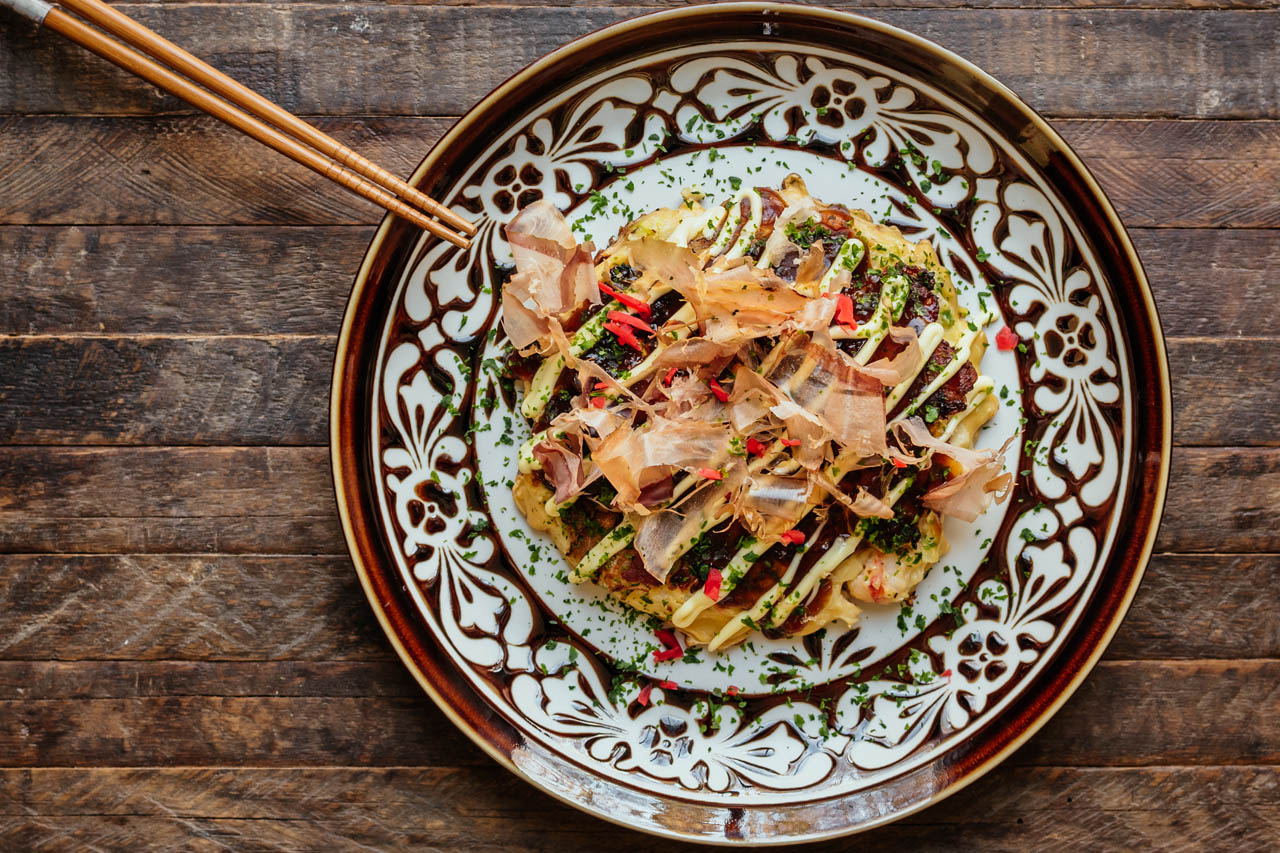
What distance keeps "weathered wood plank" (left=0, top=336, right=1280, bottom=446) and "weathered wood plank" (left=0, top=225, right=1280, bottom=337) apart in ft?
0.18

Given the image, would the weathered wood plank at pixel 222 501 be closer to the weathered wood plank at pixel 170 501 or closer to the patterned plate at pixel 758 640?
the weathered wood plank at pixel 170 501

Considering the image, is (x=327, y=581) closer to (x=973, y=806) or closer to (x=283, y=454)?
(x=283, y=454)

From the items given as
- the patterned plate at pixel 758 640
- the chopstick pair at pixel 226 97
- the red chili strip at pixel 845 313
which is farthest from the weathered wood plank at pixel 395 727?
the chopstick pair at pixel 226 97

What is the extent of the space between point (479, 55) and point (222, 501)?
1.72 metres

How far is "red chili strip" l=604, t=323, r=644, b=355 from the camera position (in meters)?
2.53

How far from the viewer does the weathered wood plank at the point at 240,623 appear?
283cm

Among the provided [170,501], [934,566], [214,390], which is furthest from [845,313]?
[170,501]

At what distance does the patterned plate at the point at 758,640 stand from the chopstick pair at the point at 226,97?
0.14 meters

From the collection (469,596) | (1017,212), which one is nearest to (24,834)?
(469,596)

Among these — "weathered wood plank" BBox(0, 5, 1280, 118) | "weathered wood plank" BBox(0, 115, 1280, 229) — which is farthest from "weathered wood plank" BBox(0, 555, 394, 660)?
"weathered wood plank" BBox(0, 5, 1280, 118)

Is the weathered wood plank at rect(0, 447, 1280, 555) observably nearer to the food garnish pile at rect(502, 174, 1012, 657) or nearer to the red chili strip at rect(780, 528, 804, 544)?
the food garnish pile at rect(502, 174, 1012, 657)

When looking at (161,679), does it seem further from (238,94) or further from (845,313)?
(845,313)

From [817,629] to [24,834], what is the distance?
108 inches

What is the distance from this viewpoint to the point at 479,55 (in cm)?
280
